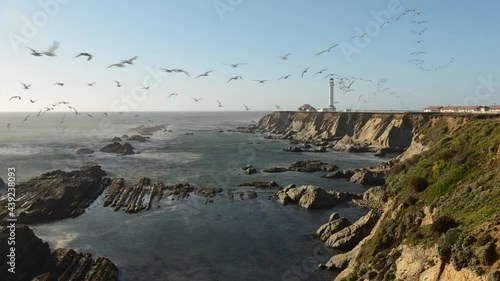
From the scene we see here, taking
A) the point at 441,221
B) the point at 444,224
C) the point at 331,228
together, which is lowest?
the point at 331,228

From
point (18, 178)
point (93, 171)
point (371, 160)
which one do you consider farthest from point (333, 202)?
point (18, 178)

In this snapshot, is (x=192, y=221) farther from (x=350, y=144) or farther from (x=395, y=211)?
(x=350, y=144)

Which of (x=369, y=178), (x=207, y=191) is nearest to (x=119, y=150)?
(x=207, y=191)

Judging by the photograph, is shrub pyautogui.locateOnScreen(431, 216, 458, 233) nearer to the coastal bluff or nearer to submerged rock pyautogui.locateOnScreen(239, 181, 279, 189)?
the coastal bluff

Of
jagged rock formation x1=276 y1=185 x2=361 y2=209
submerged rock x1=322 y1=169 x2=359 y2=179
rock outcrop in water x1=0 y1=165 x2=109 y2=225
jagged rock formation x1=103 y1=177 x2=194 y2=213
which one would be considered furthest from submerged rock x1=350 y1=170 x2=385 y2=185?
rock outcrop in water x1=0 y1=165 x2=109 y2=225

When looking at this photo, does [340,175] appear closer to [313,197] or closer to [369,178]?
[369,178]

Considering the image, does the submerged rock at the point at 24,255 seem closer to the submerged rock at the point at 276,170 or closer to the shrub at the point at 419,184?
the shrub at the point at 419,184
